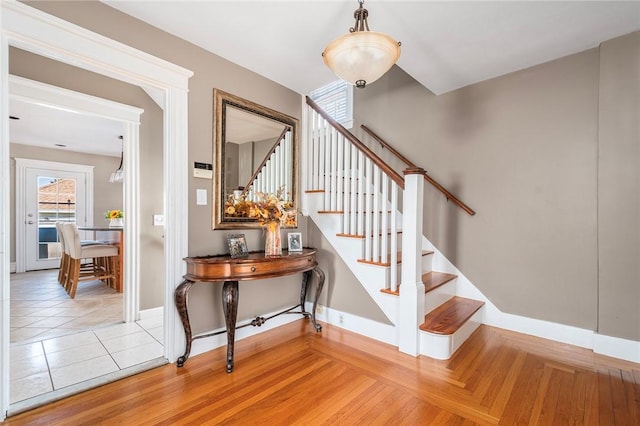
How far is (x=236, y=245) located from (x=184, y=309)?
605mm

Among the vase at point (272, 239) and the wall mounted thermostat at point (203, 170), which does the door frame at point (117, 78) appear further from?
the vase at point (272, 239)

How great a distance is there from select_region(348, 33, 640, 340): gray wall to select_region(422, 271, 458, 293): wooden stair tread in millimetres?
212

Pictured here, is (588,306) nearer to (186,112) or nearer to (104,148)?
(186,112)

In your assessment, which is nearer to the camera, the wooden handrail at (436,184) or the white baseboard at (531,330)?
the white baseboard at (531,330)

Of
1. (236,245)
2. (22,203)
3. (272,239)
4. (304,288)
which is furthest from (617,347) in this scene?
(22,203)

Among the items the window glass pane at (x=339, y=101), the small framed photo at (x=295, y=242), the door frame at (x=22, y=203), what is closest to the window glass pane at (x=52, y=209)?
the door frame at (x=22, y=203)

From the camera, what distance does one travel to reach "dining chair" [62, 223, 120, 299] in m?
3.92

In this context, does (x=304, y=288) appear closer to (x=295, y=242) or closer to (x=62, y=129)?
(x=295, y=242)

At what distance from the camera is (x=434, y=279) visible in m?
2.95

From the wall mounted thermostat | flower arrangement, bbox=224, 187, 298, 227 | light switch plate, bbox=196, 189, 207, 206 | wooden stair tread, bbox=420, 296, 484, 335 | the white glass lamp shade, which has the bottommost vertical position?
wooden stair tread, bbox=420, 296, 484, 335

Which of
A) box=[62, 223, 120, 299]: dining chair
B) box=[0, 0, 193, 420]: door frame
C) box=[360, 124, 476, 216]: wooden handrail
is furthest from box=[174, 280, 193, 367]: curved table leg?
box=[62, 223, 120, 299]: dining chair

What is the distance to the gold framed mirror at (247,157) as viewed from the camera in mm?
2484

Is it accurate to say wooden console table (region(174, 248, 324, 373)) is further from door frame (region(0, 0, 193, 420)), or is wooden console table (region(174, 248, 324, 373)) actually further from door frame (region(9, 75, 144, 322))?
door frame (region(9, 75, 144, 322))

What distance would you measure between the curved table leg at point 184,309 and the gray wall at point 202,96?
0.55ft
